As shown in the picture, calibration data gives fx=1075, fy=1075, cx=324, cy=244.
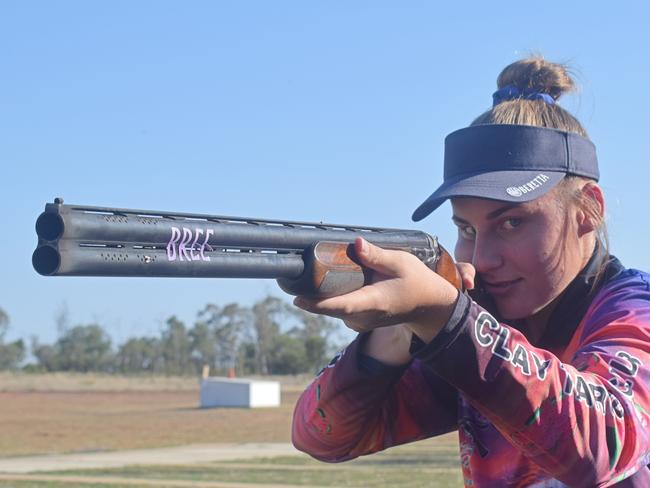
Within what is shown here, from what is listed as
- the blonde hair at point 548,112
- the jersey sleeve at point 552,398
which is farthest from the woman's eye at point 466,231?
the jersey sleeve at point 552,398

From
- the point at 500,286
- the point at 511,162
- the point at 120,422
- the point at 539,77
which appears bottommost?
the point at 120,422

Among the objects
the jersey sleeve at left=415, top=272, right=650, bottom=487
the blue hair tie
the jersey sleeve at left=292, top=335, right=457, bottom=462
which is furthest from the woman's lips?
the blue hair tie

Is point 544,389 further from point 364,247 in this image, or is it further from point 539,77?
point 539,77

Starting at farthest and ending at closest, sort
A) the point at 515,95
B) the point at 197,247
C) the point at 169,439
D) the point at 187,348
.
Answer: the point at 187,348 → the point at 169,439 → the point at 515,95 → the point at 197,247

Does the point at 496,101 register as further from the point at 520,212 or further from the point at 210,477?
the point at 210,477

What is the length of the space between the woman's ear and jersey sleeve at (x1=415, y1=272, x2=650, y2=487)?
20.9 inches

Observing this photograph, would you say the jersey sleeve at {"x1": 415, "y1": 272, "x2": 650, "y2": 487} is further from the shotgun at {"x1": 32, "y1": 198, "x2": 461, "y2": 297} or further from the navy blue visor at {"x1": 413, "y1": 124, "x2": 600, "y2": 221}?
the navy blue visor at {"x1": 413, "y1": 124, "x2": 600, "y2": 221}

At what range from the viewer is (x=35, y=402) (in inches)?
2478

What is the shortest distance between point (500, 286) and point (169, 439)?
32649mm

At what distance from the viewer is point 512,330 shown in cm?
230

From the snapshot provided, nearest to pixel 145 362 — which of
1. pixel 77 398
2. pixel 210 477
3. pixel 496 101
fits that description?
pixel 77 398

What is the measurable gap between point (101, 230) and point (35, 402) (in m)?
63.9

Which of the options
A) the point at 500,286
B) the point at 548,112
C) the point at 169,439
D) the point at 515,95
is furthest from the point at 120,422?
the point at 500,286

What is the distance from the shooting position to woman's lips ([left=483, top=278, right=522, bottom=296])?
2760mm
